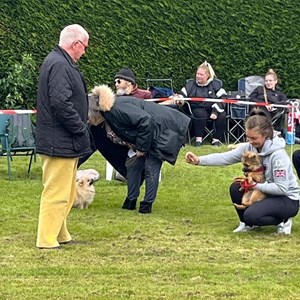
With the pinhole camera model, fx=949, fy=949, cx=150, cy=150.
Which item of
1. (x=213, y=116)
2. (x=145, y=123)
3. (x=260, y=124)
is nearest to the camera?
(x=260, y=124)

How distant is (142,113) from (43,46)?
7.63 metres

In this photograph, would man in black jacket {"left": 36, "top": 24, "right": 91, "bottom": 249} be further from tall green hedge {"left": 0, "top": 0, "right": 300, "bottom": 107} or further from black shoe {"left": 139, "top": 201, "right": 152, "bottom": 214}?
tall green hedge {"left": 0, "top": 0, "right": 300, "bottom": 107}

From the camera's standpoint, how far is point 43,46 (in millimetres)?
16438

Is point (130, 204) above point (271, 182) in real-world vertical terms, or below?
below

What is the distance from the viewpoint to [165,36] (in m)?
17.1

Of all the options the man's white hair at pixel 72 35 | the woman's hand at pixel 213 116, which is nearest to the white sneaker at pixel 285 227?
the man's white hair at pixel 72 35

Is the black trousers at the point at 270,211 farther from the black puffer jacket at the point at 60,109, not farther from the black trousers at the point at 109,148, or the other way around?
the black trousers at the point at 109,148

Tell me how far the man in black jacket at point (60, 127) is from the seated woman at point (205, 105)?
8.30m

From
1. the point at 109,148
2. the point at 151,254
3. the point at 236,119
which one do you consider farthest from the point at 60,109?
the point at 236,119

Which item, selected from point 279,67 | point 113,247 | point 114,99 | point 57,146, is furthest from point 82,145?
point 279,67

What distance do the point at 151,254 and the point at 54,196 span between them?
2.97 ft

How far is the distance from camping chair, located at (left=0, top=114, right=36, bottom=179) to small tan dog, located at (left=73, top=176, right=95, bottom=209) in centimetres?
204

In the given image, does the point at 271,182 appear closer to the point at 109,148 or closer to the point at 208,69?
the point at 109,148

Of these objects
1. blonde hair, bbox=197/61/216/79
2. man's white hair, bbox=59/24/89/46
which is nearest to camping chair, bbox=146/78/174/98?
blonde hair, bbox=197/61/216/79
